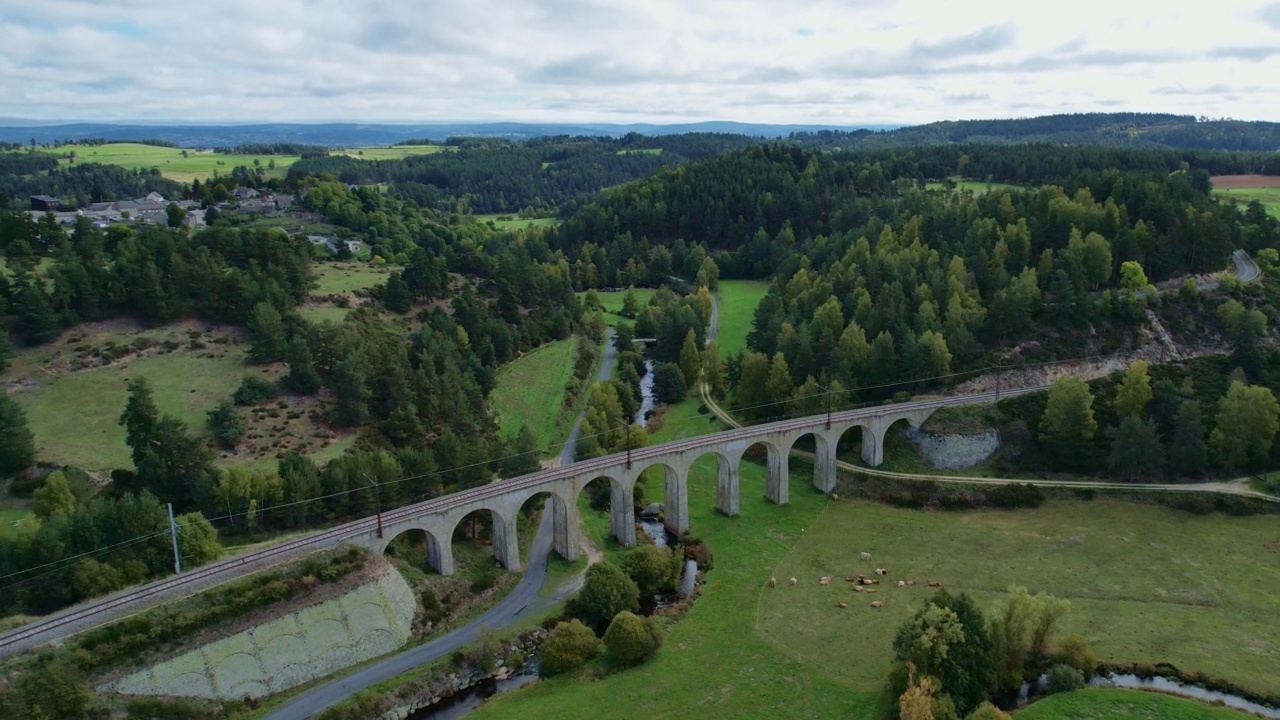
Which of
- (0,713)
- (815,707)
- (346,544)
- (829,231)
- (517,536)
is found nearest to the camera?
(0,713)

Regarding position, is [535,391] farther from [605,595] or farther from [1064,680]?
[1064,680]

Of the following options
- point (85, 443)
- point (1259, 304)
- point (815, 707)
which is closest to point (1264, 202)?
point (1259, 304)

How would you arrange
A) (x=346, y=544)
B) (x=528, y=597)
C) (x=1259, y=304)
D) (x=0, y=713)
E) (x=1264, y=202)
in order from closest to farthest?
(x=0, y=713), (x=346, y=544), (x=528, y=597), (x=1259, y=304), (x=1264, y=202)

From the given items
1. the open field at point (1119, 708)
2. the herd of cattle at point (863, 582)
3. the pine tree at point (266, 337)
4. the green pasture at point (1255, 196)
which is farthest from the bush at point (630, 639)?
the green pasture at point (1255, 196)

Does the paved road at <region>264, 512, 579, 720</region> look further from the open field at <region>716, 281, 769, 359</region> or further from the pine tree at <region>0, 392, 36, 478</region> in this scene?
the open field at <region>716, 281, 769, 359</region>

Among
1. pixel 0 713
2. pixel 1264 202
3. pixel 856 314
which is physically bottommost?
pixel 0 713

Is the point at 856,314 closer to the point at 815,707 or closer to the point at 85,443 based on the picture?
the point at 815,707

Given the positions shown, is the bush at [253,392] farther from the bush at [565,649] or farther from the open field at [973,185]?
the open field at [973,185]

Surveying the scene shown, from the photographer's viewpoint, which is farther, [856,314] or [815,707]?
[856,314]
